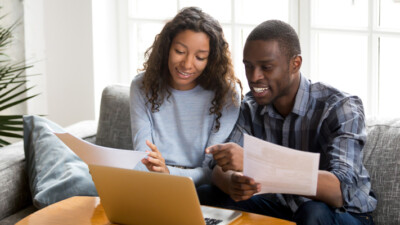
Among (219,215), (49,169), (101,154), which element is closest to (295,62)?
(219,215)

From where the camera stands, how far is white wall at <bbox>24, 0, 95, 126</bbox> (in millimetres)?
3459

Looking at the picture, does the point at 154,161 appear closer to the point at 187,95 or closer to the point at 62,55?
the point at 187,95

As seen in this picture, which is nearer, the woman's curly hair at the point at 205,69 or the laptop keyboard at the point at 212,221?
the laptop keyboard at the point at 212,221

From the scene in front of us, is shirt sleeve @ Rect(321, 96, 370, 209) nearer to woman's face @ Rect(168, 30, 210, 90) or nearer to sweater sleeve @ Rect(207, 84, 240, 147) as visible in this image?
sweater sleeve @ Rect(207, 84, 240, 147)

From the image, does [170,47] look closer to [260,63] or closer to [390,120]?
[260,63]

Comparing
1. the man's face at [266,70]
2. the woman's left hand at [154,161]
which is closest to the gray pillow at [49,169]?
the woman's left hand at [154,161]

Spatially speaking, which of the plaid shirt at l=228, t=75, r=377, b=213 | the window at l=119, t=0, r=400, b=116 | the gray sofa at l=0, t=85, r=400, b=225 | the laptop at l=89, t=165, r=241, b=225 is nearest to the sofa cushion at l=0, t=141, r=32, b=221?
the gray sofa at l=0, t=85, r=400, b=225

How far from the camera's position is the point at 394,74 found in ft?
9.21

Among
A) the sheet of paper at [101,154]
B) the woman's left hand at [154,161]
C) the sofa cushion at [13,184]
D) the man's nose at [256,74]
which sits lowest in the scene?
the sofa cushion at [13,184]

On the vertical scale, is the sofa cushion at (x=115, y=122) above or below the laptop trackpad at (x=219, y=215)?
above

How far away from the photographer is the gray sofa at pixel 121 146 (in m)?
2.19

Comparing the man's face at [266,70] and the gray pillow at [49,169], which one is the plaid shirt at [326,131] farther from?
the gray pillow at [49,169]

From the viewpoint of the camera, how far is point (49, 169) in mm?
2412

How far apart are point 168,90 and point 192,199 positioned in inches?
36.0
